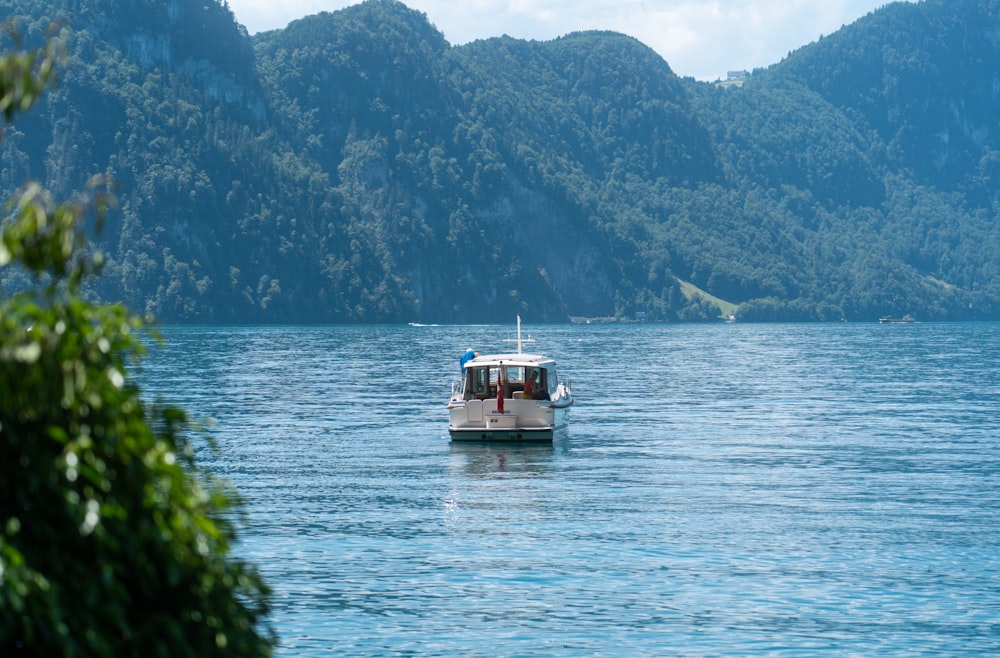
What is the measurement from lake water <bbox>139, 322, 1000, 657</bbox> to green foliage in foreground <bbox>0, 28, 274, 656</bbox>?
14285 millimetres

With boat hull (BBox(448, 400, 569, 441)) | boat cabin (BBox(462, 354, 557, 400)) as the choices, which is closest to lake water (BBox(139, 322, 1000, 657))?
boat hull (BBox(448, 400, 569, 441))

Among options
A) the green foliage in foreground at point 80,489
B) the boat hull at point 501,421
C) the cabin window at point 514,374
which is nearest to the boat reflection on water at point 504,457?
the boat hull at point 501,421

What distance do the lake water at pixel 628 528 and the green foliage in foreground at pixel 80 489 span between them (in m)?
14.3

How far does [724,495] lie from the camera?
39.2 meters

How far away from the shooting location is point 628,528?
108 feet

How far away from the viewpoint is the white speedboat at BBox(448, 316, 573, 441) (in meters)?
54.4

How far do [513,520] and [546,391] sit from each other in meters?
22.4

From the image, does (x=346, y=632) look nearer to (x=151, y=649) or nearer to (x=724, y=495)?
(x=151, y=649)

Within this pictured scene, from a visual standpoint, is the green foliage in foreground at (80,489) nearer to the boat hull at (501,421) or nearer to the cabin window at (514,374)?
the boat hull at (501,421)

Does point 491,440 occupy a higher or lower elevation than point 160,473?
lower

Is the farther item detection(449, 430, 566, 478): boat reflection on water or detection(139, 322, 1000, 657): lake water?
detection(449, 430, 566, 478): boat reflection on water

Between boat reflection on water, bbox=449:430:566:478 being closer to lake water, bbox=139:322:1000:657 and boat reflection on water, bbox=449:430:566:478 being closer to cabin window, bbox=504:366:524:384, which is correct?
lake water, bbox=139:322:1000:657

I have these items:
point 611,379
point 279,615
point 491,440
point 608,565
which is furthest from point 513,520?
point 611,379

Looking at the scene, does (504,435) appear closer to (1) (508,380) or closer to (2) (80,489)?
(1) (508,380)
